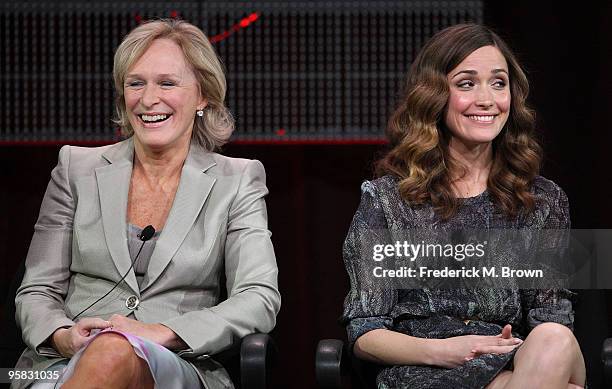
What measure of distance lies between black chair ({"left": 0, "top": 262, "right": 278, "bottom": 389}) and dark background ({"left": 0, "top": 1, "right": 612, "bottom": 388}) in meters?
0.74

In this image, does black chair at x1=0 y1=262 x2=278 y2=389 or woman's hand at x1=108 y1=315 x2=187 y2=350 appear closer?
black chair at x1=0 y1=262 x2=278 y2=389

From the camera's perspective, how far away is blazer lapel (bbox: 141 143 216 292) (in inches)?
120

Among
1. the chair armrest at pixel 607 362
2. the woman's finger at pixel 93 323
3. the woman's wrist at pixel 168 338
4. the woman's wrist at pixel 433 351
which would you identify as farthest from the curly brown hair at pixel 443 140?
the woman's finger at pixel 93 323

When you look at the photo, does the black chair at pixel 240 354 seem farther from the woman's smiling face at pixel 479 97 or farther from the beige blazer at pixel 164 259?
the woman's smiling face at pixel 479 97

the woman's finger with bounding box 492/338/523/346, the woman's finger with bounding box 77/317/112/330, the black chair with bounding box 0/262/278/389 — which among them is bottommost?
the black chair with bounding box 0/262/278/389

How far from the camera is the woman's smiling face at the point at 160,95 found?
3207 mm

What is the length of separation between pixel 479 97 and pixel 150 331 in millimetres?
1090

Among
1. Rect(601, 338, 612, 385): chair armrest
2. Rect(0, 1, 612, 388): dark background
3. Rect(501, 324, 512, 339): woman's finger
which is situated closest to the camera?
Rect(601, 338, 612, 385): chair armrest

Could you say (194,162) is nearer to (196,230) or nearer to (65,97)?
(196,230)

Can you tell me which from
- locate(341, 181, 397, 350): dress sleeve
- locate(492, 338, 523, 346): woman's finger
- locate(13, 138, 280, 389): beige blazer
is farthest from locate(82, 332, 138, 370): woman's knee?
locate(492, 338, 523, 346): woman's finger

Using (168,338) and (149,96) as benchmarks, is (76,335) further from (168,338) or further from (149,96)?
(149,96)

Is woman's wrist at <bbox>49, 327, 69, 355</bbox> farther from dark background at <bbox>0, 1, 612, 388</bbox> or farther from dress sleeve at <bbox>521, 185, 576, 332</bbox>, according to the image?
dress sleeve at <bbox>521, 185, 576, 332</bbox>

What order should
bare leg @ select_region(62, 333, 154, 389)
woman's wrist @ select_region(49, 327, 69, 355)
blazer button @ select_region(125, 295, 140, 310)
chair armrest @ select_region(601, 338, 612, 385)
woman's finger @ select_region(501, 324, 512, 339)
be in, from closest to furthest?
bare leg @ select_region(62, 333, 154, 389)
chair armrest @ select_region(601, 338, 612, 385)
woman's finger @ select_region(501, 324, 512, 339)
woman's wrist @ select_region(49, 327, 69, 355)
blazer button @ select_region(125, 295, 140, 310)

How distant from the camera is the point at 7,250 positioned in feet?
12.9
